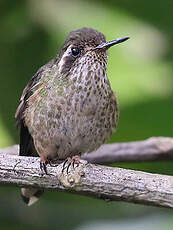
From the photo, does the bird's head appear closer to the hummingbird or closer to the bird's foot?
the hummingbird

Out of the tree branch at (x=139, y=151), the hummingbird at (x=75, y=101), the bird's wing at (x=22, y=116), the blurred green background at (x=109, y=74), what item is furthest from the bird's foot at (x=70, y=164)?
the blurred green background at (x=109, y=74)

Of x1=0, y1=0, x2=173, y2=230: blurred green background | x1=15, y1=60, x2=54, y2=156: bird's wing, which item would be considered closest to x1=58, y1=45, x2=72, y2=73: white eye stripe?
x1=15, y1=60, x2=54, y2=156: bird's wing

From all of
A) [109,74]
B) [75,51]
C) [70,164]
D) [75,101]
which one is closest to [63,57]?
[75,51]

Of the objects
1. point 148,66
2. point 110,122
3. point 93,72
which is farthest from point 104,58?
point 148,66

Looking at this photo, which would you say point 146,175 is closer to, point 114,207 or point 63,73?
point 63,73

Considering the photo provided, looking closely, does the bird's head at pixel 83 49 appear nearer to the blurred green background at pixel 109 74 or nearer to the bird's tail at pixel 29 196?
the blurred green background at pixel 109 74
